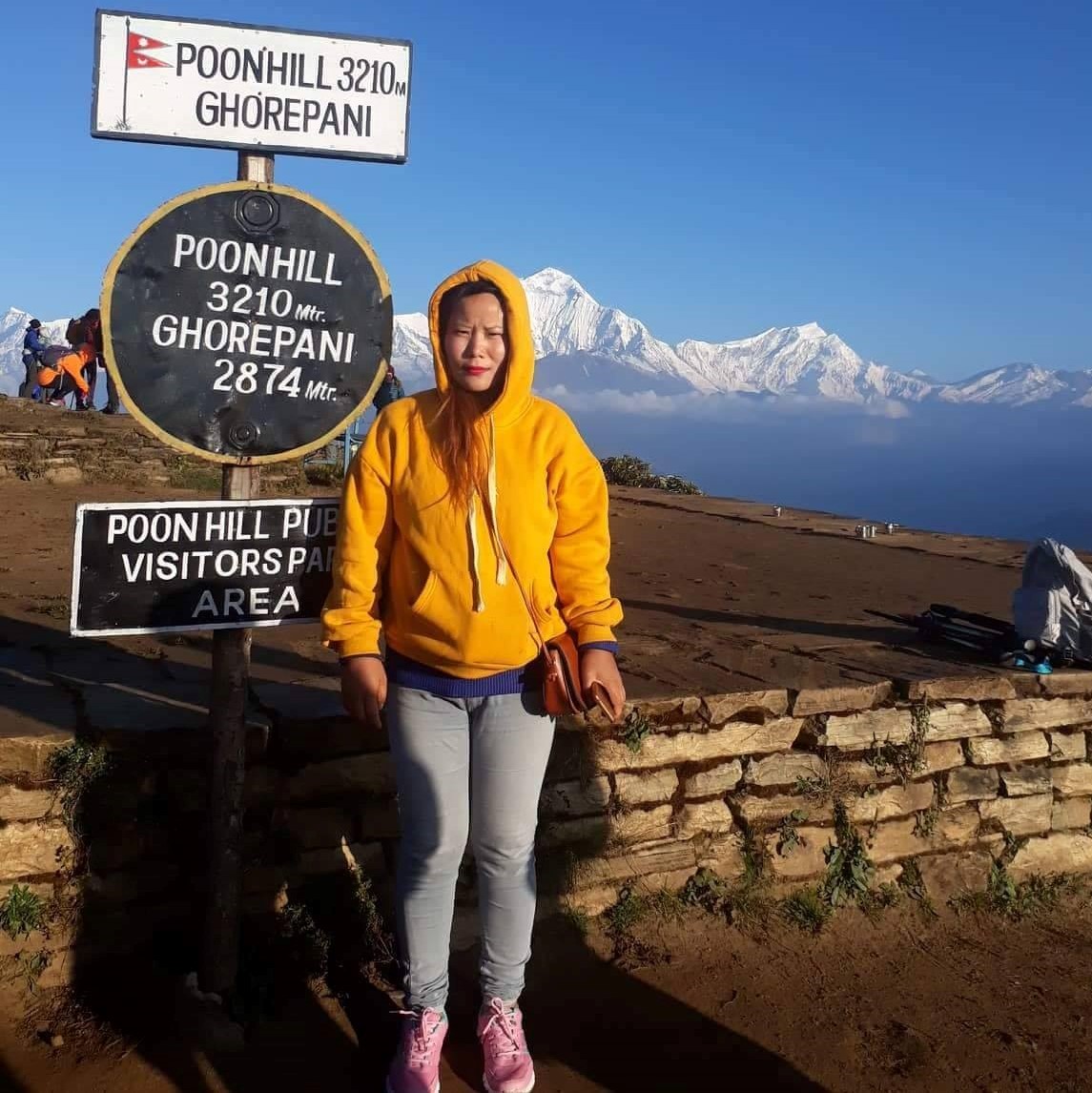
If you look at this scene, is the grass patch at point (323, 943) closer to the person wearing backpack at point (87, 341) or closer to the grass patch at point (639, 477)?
the grass patch at point (639, 477)

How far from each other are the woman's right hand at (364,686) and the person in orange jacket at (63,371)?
1572 cm

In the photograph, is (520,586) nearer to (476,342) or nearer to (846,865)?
(476,342)

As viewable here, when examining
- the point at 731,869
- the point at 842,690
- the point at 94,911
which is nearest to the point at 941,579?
the point at 842,690

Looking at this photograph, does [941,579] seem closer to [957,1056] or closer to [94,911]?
[957,1056]

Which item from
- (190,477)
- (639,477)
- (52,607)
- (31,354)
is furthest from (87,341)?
(52,607)

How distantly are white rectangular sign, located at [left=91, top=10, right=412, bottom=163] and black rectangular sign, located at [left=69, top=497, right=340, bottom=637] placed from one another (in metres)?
0.86

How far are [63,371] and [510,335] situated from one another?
16492mm

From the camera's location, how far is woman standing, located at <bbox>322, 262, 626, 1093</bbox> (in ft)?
7.71

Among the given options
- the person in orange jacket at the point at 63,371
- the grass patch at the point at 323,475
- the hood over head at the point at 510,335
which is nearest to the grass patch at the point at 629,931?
the hood over head at the point at 510,335

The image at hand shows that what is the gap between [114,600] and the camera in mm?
2428

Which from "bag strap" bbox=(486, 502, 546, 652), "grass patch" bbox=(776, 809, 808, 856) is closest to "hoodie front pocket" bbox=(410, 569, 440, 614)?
"bag strap" bbox=(486, 502, 546, 652)

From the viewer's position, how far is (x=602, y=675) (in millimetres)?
2434

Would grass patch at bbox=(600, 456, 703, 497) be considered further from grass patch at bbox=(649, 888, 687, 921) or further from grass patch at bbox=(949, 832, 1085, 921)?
grass patch at bbox=(649, 888, 687, 921)

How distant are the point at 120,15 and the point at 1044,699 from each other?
399 cm
